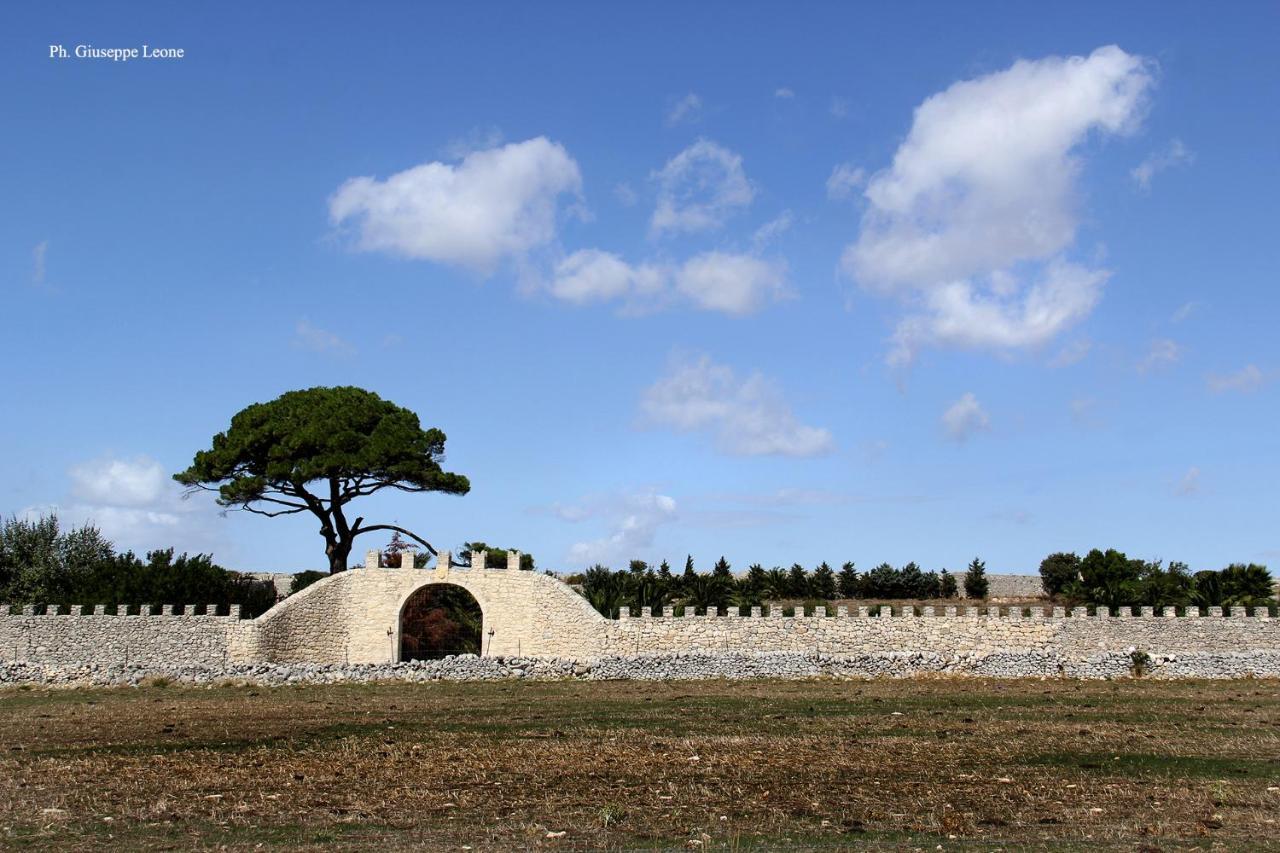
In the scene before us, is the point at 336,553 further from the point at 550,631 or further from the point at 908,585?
the point at 908,585

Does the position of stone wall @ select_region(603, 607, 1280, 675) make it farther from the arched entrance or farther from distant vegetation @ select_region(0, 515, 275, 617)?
distant vegetation @ select_region(0, 515, 275, 617)

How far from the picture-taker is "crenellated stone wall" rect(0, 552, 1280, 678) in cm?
3098

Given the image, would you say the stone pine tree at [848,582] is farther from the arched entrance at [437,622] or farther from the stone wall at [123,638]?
the stone wall at [123,638]

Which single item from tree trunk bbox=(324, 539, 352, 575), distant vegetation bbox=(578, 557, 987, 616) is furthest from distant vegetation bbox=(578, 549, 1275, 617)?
tree trunk bbox=(324, 539, 352, 575)

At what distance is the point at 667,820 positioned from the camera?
31.4 feet

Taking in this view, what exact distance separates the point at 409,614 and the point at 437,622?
1137 millimetres

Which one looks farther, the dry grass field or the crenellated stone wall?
the crenellated stone wall

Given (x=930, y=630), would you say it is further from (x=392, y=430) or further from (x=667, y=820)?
(x=667, y=820)

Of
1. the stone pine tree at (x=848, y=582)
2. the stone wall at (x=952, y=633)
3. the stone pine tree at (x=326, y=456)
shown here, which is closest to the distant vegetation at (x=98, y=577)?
the stone pine tree at (x=326, y=456)

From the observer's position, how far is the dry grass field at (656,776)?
9109 mm

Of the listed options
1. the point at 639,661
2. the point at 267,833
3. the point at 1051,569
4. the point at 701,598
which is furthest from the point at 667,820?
the point at 1051,569

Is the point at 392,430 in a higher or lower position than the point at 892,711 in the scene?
higher

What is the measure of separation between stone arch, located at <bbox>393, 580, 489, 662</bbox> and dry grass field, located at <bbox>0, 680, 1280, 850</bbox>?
11.8 m

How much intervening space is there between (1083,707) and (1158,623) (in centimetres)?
1264
